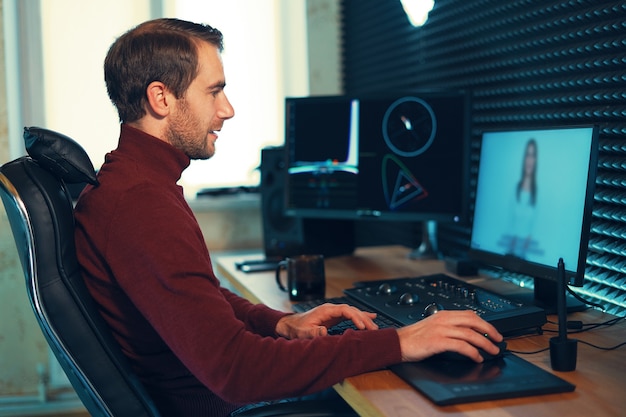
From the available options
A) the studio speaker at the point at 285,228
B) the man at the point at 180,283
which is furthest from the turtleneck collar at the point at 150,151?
the studio speaker at the point at 285,228

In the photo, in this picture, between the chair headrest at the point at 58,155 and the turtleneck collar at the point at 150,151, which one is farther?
the turtleneck collar at the point at 150,151

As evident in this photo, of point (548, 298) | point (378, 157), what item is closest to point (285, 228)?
point (378, 157)

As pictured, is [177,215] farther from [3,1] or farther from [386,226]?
[3,1]

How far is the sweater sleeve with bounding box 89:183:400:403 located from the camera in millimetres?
1144

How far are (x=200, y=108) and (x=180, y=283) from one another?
416mm

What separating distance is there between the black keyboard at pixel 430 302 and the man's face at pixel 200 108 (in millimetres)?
458

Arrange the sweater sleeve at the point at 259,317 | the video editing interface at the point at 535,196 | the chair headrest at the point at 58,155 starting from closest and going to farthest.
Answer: the chair headrest at the point at 58,155
the video editing interface at the point at 535,196
the sweater sleeve at the point at 259,317

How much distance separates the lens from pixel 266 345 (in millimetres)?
1176

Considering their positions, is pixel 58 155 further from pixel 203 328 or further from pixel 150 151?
pixel 203 328

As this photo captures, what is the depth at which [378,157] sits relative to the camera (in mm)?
2283

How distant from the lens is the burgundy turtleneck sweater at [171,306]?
3.76ft

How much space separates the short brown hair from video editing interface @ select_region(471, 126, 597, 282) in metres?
0.75

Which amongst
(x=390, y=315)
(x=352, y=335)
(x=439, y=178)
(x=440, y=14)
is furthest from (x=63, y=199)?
(x=440, y=14)

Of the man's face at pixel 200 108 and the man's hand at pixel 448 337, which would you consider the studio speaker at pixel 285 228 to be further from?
the man's hand at pixel 448 337
